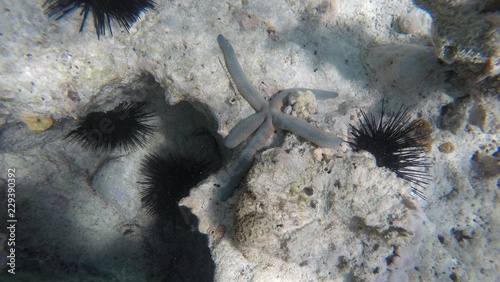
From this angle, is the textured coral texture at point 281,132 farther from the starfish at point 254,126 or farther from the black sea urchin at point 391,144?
the black sea urchin at point 391,144

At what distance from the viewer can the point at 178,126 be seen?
504 cm

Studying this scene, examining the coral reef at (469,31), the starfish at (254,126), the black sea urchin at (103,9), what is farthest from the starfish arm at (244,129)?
the coral reef at (469,31)

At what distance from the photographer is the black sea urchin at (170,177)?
13.8 ft

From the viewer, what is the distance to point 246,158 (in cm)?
312

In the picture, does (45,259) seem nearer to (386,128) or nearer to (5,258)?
(5,258)

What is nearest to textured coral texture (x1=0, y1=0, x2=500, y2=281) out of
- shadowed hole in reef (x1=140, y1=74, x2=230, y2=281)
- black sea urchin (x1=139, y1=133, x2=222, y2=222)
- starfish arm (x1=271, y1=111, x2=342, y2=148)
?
starfish arm (x1=271, y1=111, x2=342, y2=148)

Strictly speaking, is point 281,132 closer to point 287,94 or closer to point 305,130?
point 305,130

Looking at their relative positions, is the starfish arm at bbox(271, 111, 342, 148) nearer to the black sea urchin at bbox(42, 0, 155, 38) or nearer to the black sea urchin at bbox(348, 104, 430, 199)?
the black sea urchin at bbox(348, 104, 430, 199)

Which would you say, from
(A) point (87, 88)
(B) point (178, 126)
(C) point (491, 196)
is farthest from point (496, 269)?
(A) point (87, 88)

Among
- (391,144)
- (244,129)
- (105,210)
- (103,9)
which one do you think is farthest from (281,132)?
(105,210)

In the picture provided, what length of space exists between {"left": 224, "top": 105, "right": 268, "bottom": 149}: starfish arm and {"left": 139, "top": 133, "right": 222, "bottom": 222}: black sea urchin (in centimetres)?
128

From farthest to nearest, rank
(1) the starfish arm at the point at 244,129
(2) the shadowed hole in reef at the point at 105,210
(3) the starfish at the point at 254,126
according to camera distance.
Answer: (2) the shadowed hole in reef at the point at 105,210, (1) the starfish arm at the point at 244,129, (3) the starfish at the point at 254,126

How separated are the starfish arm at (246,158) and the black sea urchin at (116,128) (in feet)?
7.21

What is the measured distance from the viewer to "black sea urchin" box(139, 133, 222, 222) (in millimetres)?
4191
